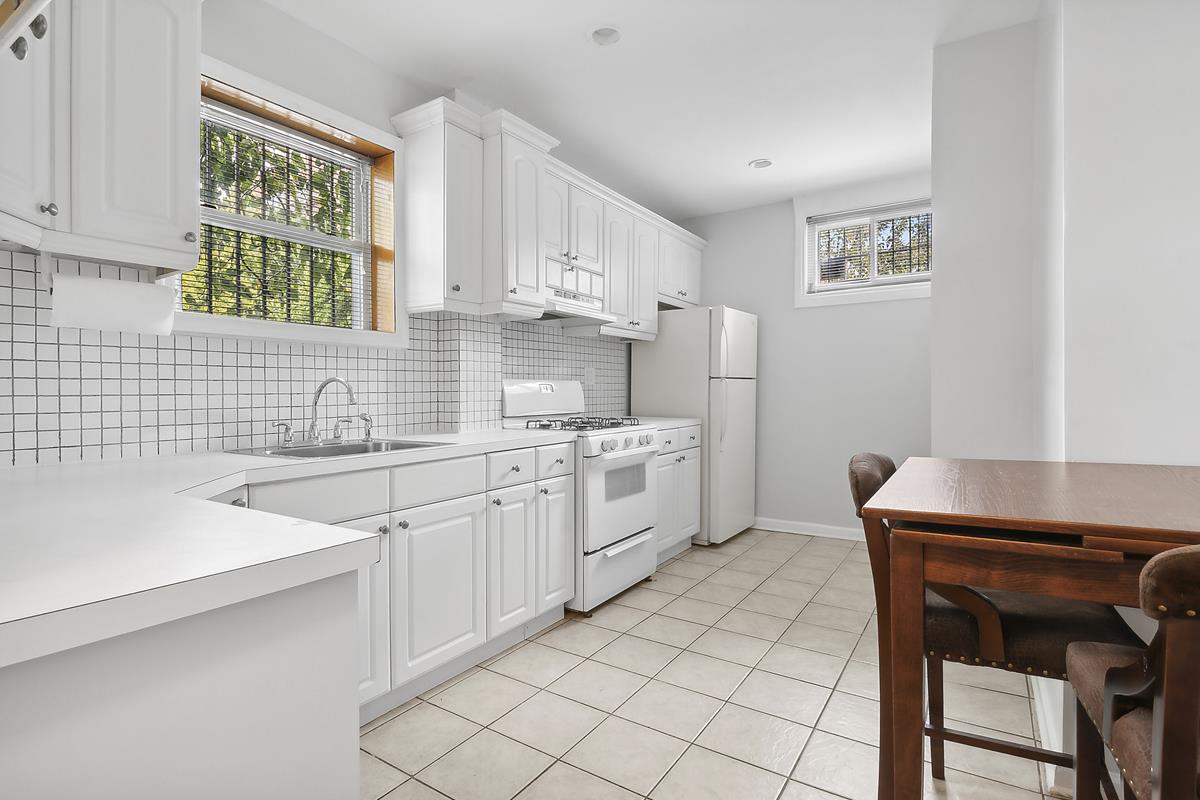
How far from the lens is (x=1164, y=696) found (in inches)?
30.8

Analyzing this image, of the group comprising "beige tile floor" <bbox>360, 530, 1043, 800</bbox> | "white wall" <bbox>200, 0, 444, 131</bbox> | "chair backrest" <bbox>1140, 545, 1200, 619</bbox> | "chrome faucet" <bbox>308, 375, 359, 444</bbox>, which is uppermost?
"white wall" <bbox>200, 0, 444, 131</bbox>

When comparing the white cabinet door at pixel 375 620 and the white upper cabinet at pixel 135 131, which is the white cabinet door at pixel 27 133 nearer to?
the white upper cabinet at pixel 135 131

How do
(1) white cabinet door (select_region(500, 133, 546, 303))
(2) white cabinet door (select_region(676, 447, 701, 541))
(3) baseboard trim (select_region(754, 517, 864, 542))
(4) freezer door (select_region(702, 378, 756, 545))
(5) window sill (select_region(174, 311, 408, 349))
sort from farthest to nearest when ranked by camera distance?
(3) baseboard trim (select_region(754, 517, 864, 542)), (4) freezer door (select_region(702, 378, 756, 545)), (2) white cabinet door (select_region(676, 447, 701, 541)), (1) white cabinet door (select_region(500, 133, 546, 303)), (5) window sill (select_region(174, 311, 408, 349))

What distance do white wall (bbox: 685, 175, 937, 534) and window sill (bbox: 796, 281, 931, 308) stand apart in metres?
0.05

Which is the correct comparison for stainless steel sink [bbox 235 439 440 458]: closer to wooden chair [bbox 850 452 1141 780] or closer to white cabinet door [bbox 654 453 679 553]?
white cabinet door [bbox 654 453 679 553]

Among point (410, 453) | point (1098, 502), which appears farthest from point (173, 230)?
point (1098, 502)

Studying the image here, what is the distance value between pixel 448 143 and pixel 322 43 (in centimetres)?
63

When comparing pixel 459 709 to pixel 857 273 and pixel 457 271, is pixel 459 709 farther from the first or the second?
pixel 857 273

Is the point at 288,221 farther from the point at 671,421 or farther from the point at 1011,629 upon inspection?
the point at 1011,629

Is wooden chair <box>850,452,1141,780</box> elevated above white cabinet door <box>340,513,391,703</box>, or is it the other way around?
wooden chair <box>850,452,1141,780</box>

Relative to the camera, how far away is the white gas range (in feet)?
10.0

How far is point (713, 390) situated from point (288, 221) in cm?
291

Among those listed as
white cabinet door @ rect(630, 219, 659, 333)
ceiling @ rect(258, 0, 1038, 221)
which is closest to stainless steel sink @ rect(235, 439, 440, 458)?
ceiling @ rect(258, 0, 1038, 221)

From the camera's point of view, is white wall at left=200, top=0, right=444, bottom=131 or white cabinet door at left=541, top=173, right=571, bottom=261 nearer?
white wall at left=200, top=0, right=444, bottom=131
